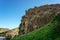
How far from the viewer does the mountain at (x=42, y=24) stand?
22636 millimetres

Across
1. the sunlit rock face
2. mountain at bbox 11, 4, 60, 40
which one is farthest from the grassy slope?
the sunlit rock face

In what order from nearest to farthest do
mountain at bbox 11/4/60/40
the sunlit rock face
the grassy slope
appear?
the grassy slope, mountain at bbox 11/4/60/40, the sunlit rock face

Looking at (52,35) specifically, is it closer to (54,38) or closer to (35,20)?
(54,38)

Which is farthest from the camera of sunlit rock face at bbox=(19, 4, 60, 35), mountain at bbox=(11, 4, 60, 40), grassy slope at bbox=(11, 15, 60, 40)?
sunlit rock face at bbox=(19, 4, 60, 35)

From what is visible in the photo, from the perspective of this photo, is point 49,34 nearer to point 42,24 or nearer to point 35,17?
point 42,24

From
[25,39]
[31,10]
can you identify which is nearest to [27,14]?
[31,10]

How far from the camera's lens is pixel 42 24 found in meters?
47.1

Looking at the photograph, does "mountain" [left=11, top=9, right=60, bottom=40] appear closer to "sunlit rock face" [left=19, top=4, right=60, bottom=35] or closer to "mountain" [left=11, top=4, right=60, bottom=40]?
"mountain" [left=11, top=4, right=60, bottom=40]

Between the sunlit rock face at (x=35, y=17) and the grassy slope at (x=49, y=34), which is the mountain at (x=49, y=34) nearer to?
the grassy slope at (x=49, y=34)

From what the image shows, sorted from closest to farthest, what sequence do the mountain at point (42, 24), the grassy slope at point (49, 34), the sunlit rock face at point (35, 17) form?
1. the grassy slope at point (49, 34)
2. the mountain at point (42, 24)
3. the sunlit rock face at point (35, 17)

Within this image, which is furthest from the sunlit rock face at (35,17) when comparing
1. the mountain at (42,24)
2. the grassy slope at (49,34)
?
the grassy slope at (49,34)

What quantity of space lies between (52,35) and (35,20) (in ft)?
107

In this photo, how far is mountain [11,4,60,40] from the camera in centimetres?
2264

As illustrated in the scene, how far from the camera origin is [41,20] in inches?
1969
